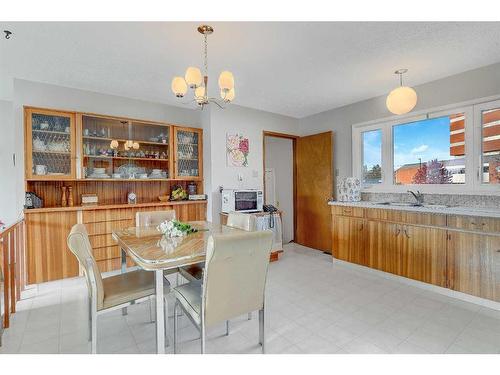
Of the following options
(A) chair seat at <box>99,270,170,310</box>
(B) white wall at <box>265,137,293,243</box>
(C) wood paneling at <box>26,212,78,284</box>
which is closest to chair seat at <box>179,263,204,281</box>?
(A) chair seat at <box>99,270,170,310</box>

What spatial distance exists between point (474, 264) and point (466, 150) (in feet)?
4.22

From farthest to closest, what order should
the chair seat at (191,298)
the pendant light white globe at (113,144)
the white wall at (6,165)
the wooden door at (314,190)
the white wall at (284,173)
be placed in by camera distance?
1. the white wall at (284,173)
2. the wooden door at (314,190)
3. the white wall at (6,165)
4. the pendant light white globe at (113,144)
5. the chair seat at (191,298)

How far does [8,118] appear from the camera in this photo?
3701 millimetres

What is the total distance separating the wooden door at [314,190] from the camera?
4.16 meters

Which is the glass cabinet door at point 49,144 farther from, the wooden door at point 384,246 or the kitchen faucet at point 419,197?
the kitchen faucet at point 419,197

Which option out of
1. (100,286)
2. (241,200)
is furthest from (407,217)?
(100,286)

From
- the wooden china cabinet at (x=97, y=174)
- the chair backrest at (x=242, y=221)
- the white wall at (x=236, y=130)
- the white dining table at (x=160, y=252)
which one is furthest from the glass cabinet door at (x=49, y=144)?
the chair backrest at (x=242, y=221)

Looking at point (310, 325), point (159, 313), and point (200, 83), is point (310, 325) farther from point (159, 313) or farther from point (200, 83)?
point (200, 83)

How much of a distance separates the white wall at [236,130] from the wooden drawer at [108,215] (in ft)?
3.81

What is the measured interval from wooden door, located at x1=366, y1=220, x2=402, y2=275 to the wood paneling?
3.66 m

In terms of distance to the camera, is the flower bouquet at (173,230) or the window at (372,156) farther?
the window at (372,156)

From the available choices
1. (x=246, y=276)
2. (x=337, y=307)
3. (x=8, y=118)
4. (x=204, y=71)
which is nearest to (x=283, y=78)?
(x=204, y=71)

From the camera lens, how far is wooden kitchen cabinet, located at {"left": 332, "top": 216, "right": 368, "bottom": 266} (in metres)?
3.26
